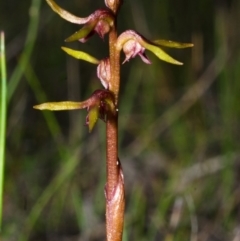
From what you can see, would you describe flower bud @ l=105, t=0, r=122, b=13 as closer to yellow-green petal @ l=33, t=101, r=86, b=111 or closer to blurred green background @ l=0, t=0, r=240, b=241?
yellow-green petal @ l=33, t=101, r=86, b=111

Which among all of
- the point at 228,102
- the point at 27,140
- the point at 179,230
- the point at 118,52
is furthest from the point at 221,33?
the point at 118,52

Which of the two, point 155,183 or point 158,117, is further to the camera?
point 158,117

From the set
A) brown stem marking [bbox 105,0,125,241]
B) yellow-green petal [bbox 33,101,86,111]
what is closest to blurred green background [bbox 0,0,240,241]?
brown stem marking [bbox 105,0,125,241]

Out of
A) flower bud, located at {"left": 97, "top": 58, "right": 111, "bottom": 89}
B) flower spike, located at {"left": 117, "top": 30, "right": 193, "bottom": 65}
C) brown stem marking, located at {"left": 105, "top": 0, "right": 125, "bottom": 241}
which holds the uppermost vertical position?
flower spike, located at {"left": 117, "top": 30, "right": 193, "bottom": 65}

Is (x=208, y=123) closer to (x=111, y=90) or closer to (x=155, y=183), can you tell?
(x=155, y=183)

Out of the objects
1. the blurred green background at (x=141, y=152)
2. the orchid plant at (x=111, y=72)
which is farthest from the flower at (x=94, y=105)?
the blurred green background at (x=141, y=152)

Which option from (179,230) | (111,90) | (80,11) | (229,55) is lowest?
(179,230)
